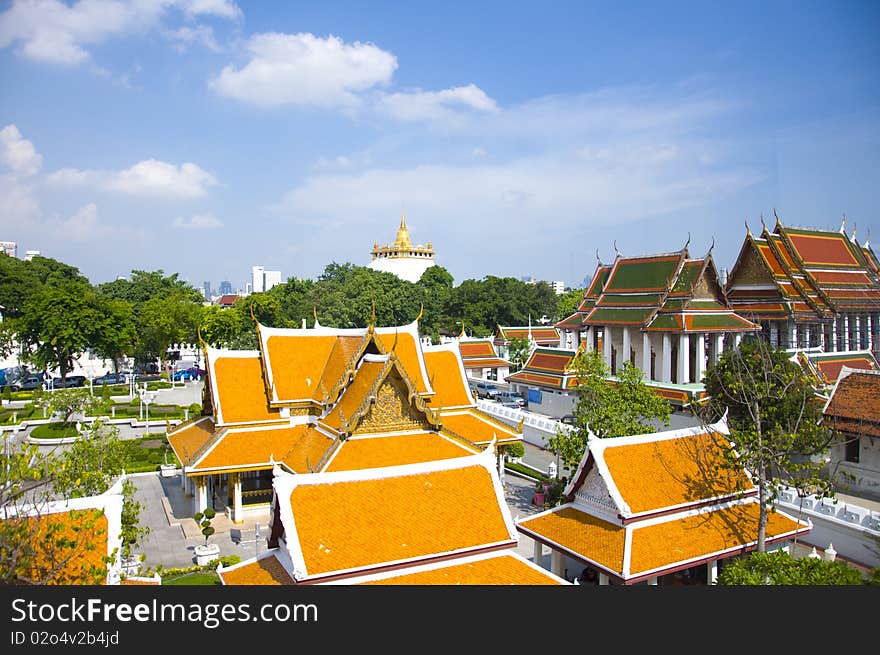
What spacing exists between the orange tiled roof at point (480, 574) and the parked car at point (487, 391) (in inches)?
1169

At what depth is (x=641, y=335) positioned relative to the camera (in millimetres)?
34375

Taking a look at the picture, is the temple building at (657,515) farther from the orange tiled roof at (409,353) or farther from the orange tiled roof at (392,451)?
the orange tiled roof at (409,353)

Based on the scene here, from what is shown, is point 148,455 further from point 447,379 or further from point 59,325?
point 59,325

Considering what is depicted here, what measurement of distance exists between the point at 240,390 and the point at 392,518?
11520mm

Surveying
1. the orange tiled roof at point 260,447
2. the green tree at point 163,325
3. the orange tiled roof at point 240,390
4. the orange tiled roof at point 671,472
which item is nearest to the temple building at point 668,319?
the orange tiled roof at point 671,472

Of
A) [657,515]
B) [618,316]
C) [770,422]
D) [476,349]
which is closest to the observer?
[657,515]

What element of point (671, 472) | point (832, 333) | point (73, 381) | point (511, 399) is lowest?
point (511, 399)

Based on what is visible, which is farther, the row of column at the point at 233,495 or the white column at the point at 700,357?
the white column at the point at 700,357

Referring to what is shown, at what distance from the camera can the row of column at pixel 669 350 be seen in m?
31.1

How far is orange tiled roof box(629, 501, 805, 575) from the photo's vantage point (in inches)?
506

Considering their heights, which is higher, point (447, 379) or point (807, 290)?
point (807, 290)

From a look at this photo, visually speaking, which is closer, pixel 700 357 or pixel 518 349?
pixel 700 357

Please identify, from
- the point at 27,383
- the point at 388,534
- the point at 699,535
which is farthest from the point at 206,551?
the point at 27,383

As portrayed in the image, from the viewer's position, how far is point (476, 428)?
23.0m
